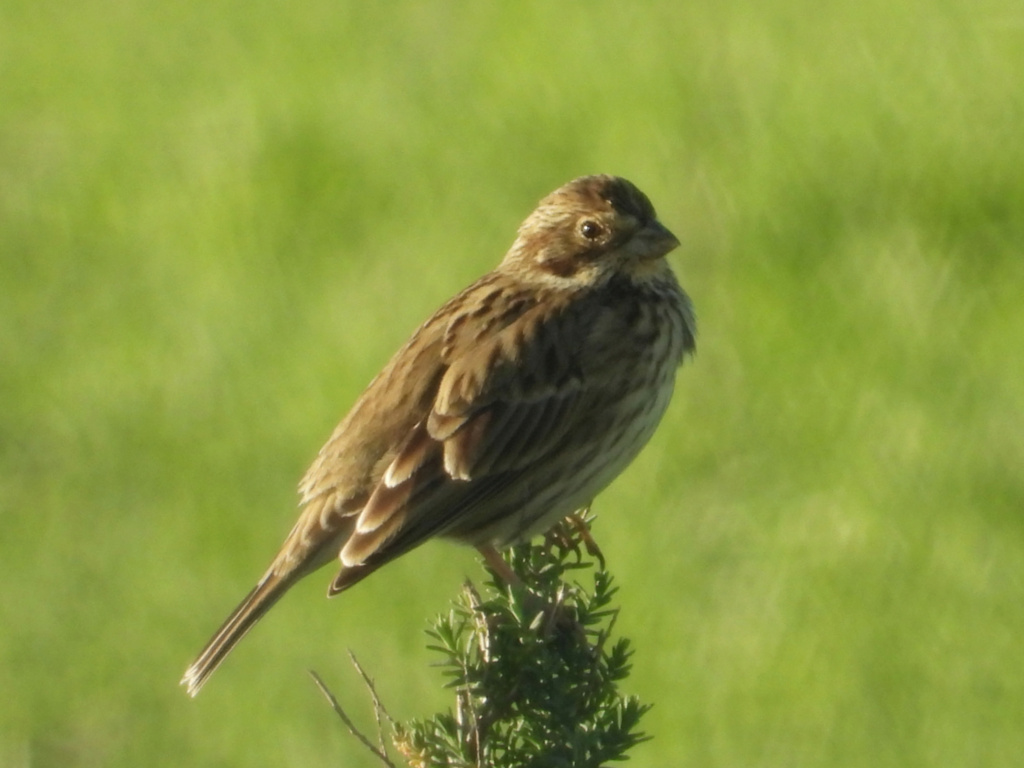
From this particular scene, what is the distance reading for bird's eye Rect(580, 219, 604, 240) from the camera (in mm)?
6637

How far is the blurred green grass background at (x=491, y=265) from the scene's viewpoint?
8.38 meters

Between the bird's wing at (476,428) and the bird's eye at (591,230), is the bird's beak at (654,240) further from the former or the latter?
the bird's wing at (476,428)

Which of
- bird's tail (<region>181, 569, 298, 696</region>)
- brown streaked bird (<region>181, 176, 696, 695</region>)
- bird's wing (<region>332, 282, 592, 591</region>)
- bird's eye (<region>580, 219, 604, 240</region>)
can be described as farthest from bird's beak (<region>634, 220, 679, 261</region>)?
bird's tail (<region>181, 569, 298, 696</region>)

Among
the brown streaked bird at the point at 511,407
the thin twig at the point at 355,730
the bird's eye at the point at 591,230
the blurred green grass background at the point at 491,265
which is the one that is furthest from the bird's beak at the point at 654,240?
the thin twig at the point at 355,730

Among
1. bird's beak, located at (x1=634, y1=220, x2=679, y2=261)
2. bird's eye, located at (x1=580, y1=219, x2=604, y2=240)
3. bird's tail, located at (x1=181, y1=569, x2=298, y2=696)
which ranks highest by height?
bird's eye, located at (x1=580, y1=219, x2=604, y2=240)

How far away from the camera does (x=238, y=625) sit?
20.1 feet

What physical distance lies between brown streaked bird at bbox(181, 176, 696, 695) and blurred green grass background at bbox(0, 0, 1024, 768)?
202cm

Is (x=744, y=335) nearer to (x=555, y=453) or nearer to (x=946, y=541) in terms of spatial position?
(x=946, y=541)

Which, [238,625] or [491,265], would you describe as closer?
[238,625]

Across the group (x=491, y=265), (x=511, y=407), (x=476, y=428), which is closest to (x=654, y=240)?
(x=511, y=407)

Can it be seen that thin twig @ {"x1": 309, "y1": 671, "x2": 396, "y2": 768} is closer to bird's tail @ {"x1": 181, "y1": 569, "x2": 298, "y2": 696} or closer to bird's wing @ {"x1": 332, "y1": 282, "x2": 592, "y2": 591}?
bird's wing @ {"x1": 332, "y1": 282, "x2": 592, "y2": 591}

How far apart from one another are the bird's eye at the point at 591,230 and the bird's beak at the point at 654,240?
0.36ft

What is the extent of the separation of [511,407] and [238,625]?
939 mm

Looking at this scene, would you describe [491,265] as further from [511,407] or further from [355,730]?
[355,730]
